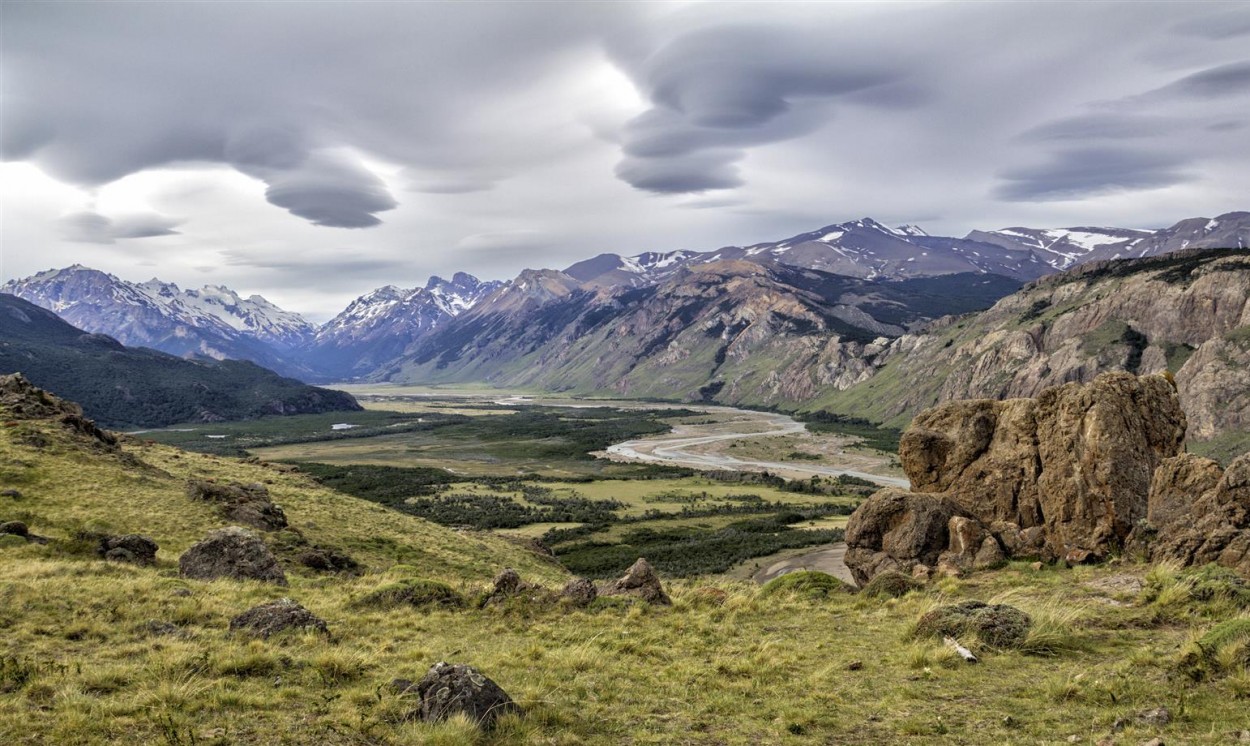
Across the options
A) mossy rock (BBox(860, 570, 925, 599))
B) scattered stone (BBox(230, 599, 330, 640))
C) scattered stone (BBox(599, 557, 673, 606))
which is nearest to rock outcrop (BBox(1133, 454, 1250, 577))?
mossy rock (BBox(860, 570, 925, 599))

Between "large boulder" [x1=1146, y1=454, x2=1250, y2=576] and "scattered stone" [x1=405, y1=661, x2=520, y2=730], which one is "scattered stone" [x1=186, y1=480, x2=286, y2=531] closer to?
"scattered stone" [x1=405, y1=661, x2=520, y2=730]

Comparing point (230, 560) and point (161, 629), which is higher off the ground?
point (161, 629)

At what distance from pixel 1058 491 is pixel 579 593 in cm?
2264

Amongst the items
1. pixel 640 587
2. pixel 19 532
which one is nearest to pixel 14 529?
pixel 19 532

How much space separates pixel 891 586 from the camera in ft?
78.1

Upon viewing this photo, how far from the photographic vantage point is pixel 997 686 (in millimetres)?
12836

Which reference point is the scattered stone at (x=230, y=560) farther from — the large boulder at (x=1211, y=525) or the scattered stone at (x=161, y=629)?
the large boulder at (x=1211, y=525)

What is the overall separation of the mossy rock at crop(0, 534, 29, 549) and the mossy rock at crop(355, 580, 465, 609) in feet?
52.0

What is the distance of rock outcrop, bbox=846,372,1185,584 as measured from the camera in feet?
90.6

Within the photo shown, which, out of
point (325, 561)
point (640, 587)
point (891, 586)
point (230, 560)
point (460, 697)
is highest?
point (460, 697)

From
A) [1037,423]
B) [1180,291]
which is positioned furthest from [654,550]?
[1180,291]

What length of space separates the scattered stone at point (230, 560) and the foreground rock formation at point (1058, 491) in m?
26.7

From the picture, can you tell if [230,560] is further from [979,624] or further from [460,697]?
[979,624]

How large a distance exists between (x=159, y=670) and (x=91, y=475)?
36.8m
